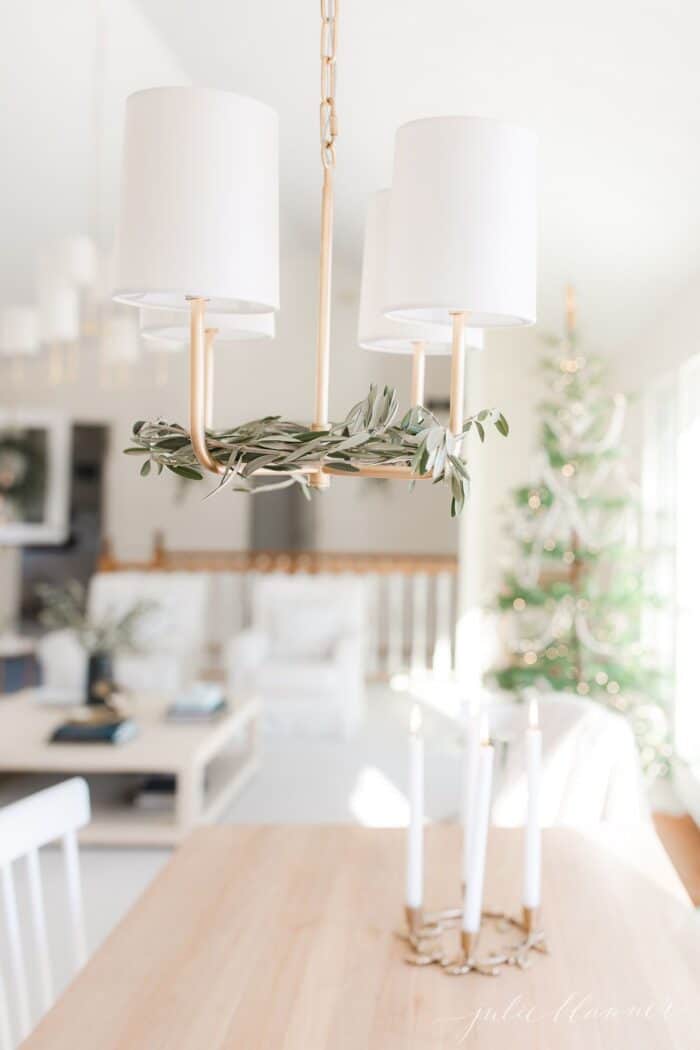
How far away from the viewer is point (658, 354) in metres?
5.26

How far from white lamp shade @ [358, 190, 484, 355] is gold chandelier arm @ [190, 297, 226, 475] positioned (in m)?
0.35

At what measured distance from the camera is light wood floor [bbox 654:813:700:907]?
3995mm

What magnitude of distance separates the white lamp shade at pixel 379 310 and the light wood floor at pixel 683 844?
2746 millimetres

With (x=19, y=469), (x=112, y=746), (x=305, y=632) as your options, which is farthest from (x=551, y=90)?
(x=19, y=469)

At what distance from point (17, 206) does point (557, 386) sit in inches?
170

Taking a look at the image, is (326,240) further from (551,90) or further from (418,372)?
(551,90)

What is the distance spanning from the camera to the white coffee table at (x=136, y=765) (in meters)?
4.12

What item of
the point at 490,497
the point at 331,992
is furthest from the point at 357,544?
the point at 331,992

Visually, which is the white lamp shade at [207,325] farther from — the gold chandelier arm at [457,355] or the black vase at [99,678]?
the black vase at [99,678]

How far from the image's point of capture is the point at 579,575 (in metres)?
5.09

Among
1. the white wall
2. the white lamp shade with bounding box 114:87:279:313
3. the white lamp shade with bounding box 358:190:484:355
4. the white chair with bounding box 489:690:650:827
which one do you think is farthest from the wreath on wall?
the white lamp shade with bounding box 114:87:279:313

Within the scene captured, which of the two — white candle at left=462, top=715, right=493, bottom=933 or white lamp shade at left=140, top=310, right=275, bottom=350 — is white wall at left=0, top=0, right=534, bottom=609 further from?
white candle at left=462, top=715, right=493, bottom=933

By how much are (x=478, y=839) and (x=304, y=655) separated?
5.14 metres

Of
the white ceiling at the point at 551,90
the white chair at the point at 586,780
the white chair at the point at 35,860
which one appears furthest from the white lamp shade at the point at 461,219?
the white ceiling at the point at 551,90
